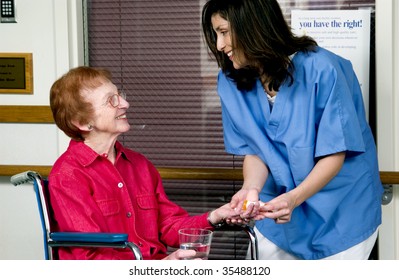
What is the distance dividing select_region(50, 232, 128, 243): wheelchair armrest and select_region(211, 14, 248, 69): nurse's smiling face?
2.33 feet

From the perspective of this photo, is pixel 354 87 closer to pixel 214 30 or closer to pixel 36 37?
pixel 214 30

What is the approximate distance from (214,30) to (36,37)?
1.19 m

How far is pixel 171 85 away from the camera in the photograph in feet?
12.3

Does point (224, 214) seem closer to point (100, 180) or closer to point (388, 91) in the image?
point (100, 180)

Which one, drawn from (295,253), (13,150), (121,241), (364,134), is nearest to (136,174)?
(121,241)

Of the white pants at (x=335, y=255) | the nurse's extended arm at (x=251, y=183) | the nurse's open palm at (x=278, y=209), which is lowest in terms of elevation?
the white pants at (x=335, y=255)

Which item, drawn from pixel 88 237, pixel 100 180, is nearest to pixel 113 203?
pixel 100 180

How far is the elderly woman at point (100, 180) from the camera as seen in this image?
2.61 meters

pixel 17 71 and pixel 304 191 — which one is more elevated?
pixel 17 71

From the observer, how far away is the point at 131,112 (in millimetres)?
3807

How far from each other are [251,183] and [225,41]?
1.64ft

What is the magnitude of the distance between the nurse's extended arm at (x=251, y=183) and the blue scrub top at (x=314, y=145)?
3cm

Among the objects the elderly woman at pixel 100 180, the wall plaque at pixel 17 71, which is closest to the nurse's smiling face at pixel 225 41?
the elderly woman at pixel 100 180

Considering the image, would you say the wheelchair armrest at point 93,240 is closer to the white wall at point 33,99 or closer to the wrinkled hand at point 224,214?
the wrinkled hand at point 224,214
